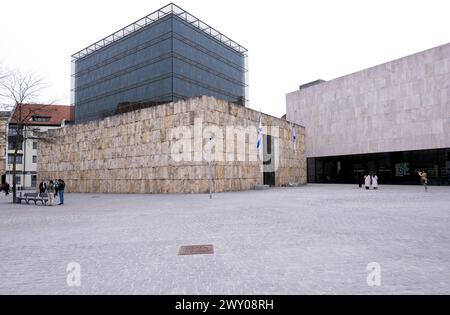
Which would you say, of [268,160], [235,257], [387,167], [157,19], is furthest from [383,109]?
[235,257]

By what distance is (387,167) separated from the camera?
42781 millimetres

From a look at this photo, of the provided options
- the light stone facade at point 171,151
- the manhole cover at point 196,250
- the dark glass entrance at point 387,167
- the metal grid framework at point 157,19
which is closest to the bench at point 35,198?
the light stone facade at point 171,151

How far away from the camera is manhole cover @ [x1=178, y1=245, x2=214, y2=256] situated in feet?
23.1

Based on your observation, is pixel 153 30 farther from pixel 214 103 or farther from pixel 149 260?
pixel 149 260

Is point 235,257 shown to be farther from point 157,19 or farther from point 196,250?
point 157,19

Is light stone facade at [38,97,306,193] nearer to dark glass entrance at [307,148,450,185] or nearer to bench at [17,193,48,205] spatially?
bench at [17,193,48,205]

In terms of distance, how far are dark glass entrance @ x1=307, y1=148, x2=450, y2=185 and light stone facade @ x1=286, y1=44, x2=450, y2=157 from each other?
1007 millimetres

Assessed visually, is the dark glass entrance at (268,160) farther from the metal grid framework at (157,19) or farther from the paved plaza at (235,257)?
the paved plaza at (235,257)

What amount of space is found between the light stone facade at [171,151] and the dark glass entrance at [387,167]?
9.46m

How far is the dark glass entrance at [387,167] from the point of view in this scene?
37.7 m

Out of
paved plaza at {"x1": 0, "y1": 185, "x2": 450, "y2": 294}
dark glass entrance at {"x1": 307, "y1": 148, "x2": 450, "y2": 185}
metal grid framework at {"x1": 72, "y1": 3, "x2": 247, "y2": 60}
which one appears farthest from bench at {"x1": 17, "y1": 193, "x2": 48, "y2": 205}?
dark glass entrance at {"x1": 307, "y1": 148, "x2": 450, "y2": 185}

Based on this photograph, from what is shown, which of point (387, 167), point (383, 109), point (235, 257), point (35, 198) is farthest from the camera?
point (387, 167)

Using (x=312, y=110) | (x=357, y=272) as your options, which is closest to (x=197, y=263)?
(x=357, y=272)

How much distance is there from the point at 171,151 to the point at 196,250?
77.4ft
